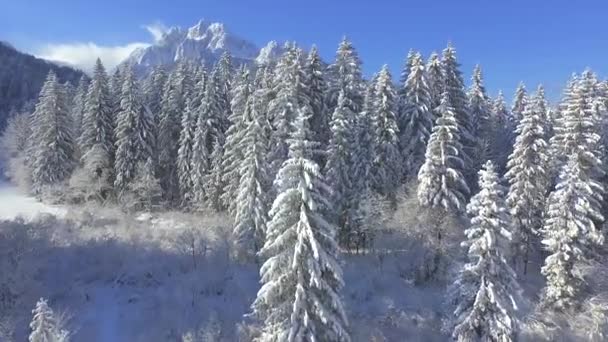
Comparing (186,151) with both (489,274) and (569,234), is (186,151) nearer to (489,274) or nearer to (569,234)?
(569,234)

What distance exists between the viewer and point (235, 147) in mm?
47312

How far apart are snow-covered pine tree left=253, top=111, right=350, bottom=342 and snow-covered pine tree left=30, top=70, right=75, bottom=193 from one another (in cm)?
4788

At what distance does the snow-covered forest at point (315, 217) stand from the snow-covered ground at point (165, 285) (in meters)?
0.18

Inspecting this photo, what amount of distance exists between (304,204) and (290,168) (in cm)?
151

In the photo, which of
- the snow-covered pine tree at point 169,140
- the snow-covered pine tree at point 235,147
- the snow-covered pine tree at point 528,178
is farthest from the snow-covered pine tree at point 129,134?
the snow-covered pine tree at point 528,178

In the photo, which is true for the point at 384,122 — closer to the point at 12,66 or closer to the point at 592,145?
the point at 592,145

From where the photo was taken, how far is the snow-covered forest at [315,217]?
24156mm

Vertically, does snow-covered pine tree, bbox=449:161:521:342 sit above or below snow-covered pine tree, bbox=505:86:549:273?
below

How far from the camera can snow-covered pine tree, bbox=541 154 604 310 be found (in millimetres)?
33219

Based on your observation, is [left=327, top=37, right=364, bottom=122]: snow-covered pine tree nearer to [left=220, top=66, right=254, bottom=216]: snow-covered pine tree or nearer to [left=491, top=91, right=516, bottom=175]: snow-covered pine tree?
[left=220, top=66, right=254, bottom=216]: snow-covered pine tree

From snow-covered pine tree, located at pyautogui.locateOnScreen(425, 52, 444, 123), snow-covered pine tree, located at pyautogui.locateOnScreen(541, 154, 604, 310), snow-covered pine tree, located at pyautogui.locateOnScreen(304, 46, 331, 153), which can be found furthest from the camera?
snow-covered pine tree, located at pyautogui.locateOnScreen(425, 52, 444, 123)

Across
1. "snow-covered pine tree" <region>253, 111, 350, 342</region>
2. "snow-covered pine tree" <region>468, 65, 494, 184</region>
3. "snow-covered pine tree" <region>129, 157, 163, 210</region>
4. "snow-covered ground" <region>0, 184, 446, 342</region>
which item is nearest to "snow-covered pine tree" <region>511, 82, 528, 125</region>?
"snow-covered pine tree" <region>468, 65, 494, 184</region>

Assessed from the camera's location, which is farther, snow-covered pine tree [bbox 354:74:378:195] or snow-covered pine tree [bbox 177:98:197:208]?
snow-covered pine tree [bbox 177:98:197:208]

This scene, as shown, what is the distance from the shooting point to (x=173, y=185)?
61656 mm
